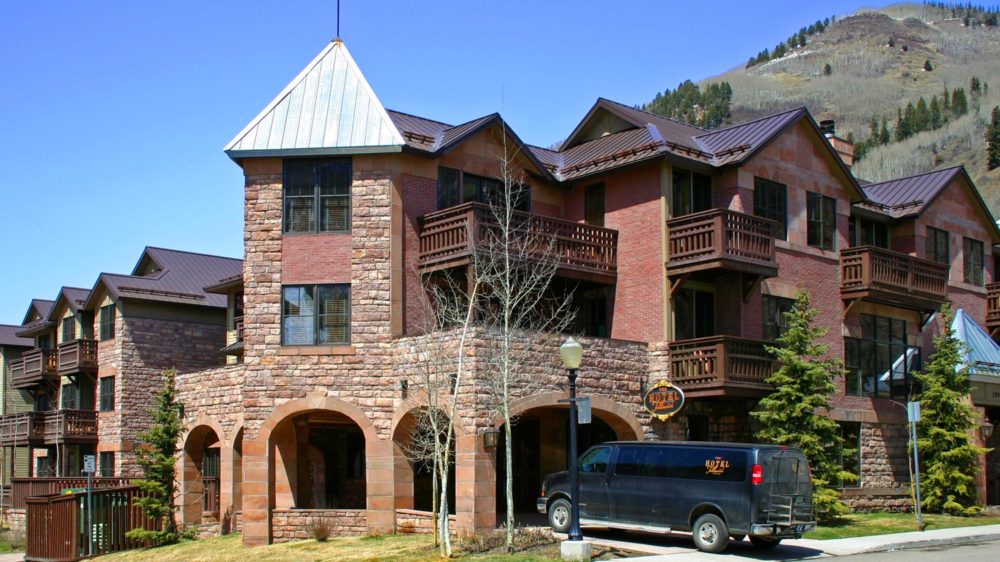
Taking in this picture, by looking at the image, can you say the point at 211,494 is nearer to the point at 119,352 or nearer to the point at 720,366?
the point at 119,352

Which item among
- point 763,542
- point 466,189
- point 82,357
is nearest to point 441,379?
point 466,189

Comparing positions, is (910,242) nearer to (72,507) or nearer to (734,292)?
(734,292)

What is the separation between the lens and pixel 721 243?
29.2m

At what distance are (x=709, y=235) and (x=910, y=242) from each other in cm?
1173

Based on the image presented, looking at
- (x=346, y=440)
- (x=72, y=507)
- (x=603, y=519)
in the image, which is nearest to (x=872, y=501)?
(x=603, y=519)

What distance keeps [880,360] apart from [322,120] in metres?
18.6

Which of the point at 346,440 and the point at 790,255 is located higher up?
the point at 790,255

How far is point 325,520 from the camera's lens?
2903 cm

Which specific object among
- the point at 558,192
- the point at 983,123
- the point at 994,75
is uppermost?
the point at 994,75

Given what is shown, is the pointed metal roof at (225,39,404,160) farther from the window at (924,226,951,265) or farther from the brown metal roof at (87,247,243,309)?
the window at (924,226,951,265)

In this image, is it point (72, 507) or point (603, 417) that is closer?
point (603, 417)

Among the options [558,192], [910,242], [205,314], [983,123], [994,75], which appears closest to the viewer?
[558,192]

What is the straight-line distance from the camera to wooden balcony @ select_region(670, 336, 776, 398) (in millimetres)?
29000

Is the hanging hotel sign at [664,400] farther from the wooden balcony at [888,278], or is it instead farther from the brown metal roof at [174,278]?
the brown metal roof at [174,278]
